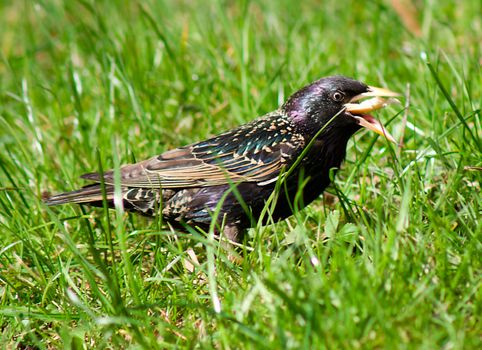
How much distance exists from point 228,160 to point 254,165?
17cm

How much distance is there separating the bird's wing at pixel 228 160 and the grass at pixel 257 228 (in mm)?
283

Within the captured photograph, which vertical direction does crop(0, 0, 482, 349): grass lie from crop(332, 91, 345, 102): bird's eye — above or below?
below

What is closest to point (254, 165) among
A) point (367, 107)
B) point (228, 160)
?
point (228, 160)

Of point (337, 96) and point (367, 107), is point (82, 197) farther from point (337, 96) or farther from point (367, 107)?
point (367, 107)

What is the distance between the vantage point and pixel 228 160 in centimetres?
394

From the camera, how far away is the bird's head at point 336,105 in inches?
151

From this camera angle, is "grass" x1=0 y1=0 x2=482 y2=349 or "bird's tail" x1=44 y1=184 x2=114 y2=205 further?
"bird's tail" x1=44 y1=184 x2=114 y2=205

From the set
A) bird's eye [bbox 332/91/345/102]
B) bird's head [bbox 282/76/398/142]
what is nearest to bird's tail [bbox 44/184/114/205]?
bird's head [bbox 282/76/398/142]

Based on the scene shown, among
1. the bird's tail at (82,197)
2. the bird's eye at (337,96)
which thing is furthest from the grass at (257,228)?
the bird's eye at (337,96)

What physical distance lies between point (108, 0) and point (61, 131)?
2.05 metres

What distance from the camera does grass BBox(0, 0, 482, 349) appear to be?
8.63 ft

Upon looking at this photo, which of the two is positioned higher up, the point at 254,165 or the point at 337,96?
the point at 337,96

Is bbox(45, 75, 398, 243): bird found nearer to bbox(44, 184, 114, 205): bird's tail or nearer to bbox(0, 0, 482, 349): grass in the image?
bbox(44, 184, 114, 205): bird's tail

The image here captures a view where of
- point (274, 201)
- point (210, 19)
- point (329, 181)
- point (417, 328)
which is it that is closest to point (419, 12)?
point (210, 19)
